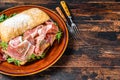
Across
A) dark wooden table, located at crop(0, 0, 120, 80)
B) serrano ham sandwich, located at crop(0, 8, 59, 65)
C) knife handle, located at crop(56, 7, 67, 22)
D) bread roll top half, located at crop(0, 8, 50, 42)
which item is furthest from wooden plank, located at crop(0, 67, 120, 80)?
knife handle, located at crop(56, 7, 67, 22)

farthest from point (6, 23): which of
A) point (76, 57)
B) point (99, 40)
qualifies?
point (99, 40)

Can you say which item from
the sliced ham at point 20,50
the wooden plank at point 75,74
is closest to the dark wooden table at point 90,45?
the wooden plank at point 75,74

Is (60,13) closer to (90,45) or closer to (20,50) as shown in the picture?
(90,45)

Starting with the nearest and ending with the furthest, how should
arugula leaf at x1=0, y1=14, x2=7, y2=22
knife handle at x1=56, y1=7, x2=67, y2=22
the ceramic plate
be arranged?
1. the ceramic plate
2. arugula leaf at x1=0, y1=14, x2=7, y2=22
3. knife handle at x1=56, y1=7, x2=67, y2=22

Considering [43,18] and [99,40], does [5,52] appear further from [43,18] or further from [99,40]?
[99,40]

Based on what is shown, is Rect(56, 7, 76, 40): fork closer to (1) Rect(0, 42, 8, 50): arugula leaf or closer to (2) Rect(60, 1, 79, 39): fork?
(2) Rect(60, 1, 79, 39): fork
